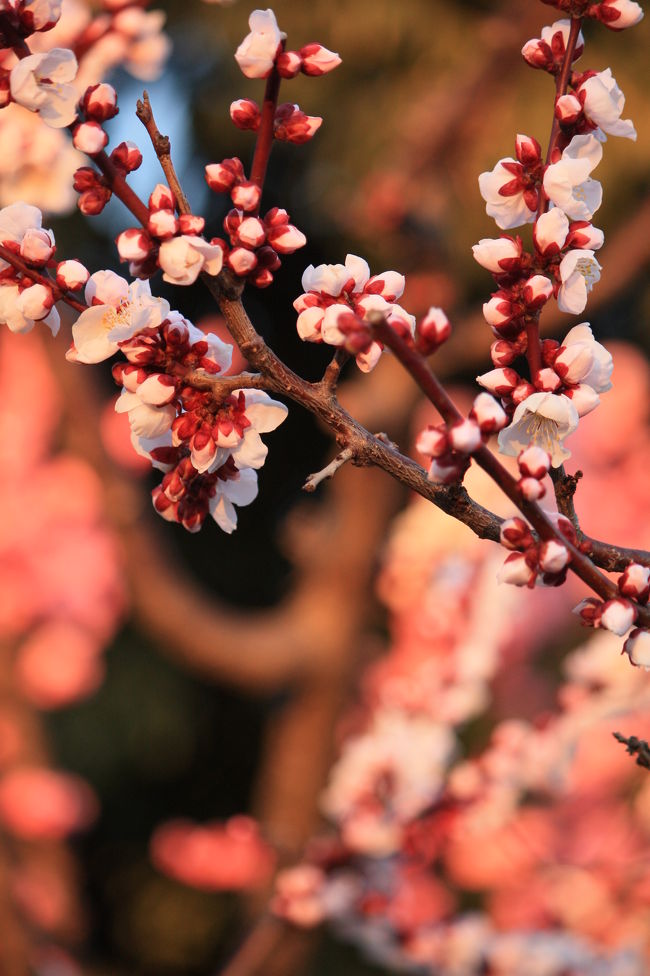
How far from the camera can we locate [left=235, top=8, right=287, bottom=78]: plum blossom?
0.64m

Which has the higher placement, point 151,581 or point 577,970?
point 151,581

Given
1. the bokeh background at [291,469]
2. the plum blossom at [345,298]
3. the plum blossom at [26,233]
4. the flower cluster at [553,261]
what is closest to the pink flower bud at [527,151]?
the flower cluster at [553,261]

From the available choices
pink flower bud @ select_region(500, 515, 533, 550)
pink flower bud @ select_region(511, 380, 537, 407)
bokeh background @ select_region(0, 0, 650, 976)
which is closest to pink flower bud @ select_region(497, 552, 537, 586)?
pink flower bud @ select_region(500, 515, 533, 550)

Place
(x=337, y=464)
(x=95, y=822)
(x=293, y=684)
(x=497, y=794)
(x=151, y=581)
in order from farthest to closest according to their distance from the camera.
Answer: (x=95, y=822) → (x=293, y=684) → (x=151, y=581) → (x=497, y=794) → (x=337, y=464)

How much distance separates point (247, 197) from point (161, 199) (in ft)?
0.19

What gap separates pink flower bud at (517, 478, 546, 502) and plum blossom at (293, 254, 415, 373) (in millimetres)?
124

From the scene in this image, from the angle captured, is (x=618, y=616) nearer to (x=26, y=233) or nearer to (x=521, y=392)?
(x=521, y=392)

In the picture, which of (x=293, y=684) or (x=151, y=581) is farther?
(x=293, y=684)

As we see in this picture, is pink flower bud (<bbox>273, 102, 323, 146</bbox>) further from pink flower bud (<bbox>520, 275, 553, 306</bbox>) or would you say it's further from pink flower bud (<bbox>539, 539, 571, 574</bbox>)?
pink flower bud (<bbox>539, 539, 571, 574</bbox>)

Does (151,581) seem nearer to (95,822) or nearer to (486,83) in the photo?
(486,83)

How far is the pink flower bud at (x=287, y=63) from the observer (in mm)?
646

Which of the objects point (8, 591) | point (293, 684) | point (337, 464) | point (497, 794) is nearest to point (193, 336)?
point (337, 464)

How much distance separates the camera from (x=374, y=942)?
5.93 ft

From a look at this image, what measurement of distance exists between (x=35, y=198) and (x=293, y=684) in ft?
6.53
